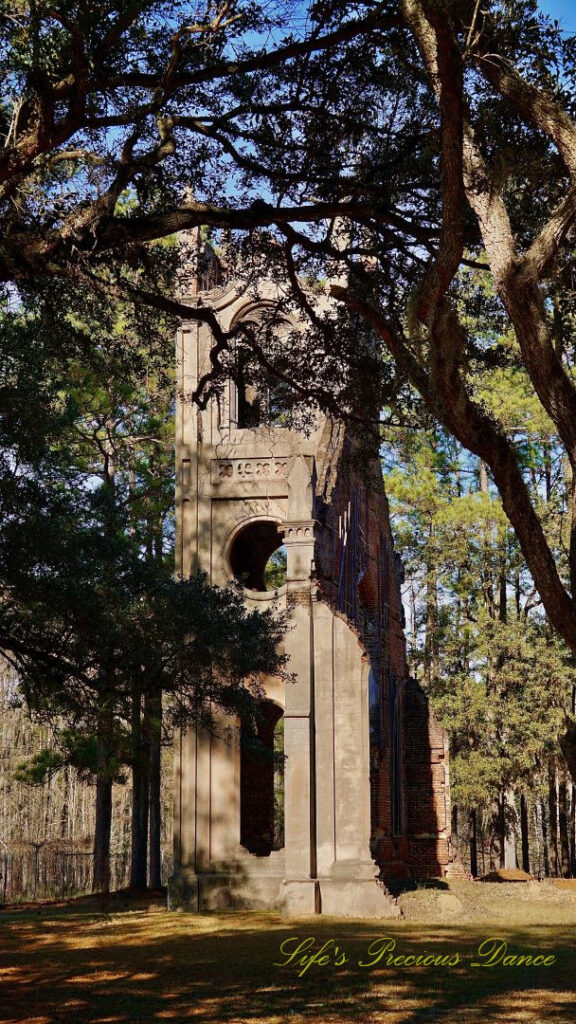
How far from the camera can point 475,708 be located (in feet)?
98.8

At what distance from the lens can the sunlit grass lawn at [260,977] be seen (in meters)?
10.8

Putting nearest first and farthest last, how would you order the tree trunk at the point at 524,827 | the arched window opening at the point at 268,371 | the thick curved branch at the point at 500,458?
1. the thick curved branch at the point at 500,458
2. the arched window opening at the point at 268,371
3. the tree trunk at the point at 524,827

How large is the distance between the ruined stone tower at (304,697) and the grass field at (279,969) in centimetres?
132

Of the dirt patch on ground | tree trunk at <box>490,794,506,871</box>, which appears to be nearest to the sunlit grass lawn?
the dirt patch on ground

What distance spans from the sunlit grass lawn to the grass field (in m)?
0.02

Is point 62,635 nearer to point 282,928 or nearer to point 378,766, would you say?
point 282,928

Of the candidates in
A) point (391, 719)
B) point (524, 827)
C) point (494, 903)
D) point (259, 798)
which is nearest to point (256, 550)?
point (391, 719)

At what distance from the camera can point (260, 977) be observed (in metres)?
13.3

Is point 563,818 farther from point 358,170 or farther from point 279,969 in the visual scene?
point 358,170

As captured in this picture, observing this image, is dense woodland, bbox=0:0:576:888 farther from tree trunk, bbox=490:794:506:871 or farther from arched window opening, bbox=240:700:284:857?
tree trunk, bbox=490:794:506:871

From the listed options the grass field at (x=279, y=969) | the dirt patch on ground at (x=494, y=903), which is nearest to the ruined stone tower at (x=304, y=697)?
the dirt patch on ground at (x=494, y=903)

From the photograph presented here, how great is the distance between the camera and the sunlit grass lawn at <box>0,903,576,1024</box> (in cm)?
1080

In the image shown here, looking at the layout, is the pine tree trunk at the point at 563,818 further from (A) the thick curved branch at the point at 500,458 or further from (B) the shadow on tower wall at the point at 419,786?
(A) the thick curved branch at the point at 500,458

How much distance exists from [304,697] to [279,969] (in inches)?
294
